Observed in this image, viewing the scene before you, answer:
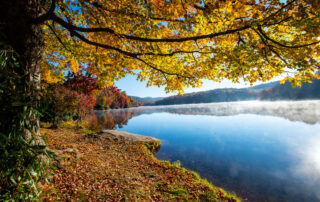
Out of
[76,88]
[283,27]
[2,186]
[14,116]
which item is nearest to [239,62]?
[283,27]

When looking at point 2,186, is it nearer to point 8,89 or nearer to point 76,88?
point 8,89

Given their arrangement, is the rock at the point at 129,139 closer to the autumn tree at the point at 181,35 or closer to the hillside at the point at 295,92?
the autumn tree at the point at 181,35

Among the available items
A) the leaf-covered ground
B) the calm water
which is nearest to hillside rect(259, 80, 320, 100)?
the calm water

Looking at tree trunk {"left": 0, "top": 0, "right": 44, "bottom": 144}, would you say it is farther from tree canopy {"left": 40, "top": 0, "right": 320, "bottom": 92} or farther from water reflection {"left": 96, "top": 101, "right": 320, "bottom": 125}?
water reflection {"left": 96, "top": 101, "right": 320, "bottom": 125}

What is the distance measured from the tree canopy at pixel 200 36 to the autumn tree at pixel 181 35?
19mm

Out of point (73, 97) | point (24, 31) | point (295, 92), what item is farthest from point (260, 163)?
point (295, 92)

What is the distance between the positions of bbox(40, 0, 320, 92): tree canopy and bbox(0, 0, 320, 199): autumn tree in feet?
0.06

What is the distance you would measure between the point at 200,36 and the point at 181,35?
1.45 m

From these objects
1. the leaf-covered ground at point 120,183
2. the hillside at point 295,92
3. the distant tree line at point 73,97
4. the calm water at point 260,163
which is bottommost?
the calm water at point 260,163

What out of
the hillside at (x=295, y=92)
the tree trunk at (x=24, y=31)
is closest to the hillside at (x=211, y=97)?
the hillside at (x=295, y=92)

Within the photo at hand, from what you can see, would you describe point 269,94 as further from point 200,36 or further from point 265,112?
point 200,36

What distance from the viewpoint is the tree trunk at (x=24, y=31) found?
262 centimetres

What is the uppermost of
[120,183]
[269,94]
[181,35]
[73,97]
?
[269,94]

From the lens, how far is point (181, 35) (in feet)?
15.7
